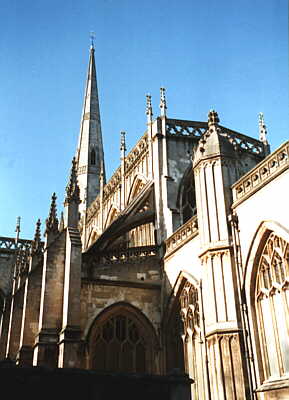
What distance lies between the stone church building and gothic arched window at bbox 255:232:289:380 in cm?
2

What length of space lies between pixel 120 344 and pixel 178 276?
9.43ft

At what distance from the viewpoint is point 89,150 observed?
127 feet

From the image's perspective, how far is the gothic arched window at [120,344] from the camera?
16750 millimetres

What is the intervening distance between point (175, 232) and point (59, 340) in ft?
16.5

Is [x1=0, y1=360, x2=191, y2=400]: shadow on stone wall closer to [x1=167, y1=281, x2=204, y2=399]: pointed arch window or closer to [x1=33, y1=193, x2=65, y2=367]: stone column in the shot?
[x1=167, y1=281, x2=204, y2=399]: pointed arch window

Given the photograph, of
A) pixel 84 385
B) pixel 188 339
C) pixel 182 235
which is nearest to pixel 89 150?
pixel 182 235

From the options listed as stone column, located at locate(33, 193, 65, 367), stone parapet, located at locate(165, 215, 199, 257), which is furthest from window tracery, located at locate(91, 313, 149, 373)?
stone parapet, located at locate(165, 215, 199, 257)

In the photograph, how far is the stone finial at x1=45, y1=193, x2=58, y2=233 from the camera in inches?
775

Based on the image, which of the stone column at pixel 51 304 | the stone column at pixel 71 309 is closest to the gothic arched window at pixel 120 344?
the stone column at pixel 71 309

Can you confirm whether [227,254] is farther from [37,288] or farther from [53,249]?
[37,288]

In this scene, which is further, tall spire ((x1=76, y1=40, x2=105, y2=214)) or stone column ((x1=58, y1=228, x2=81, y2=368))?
tall spire ((x1=76, y1=40, x2=105, y2=214))

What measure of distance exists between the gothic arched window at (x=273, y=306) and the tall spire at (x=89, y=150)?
2245 centimetres

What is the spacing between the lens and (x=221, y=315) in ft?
41.9

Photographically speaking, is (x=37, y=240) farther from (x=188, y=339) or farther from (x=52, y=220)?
(x=188, y=339)
